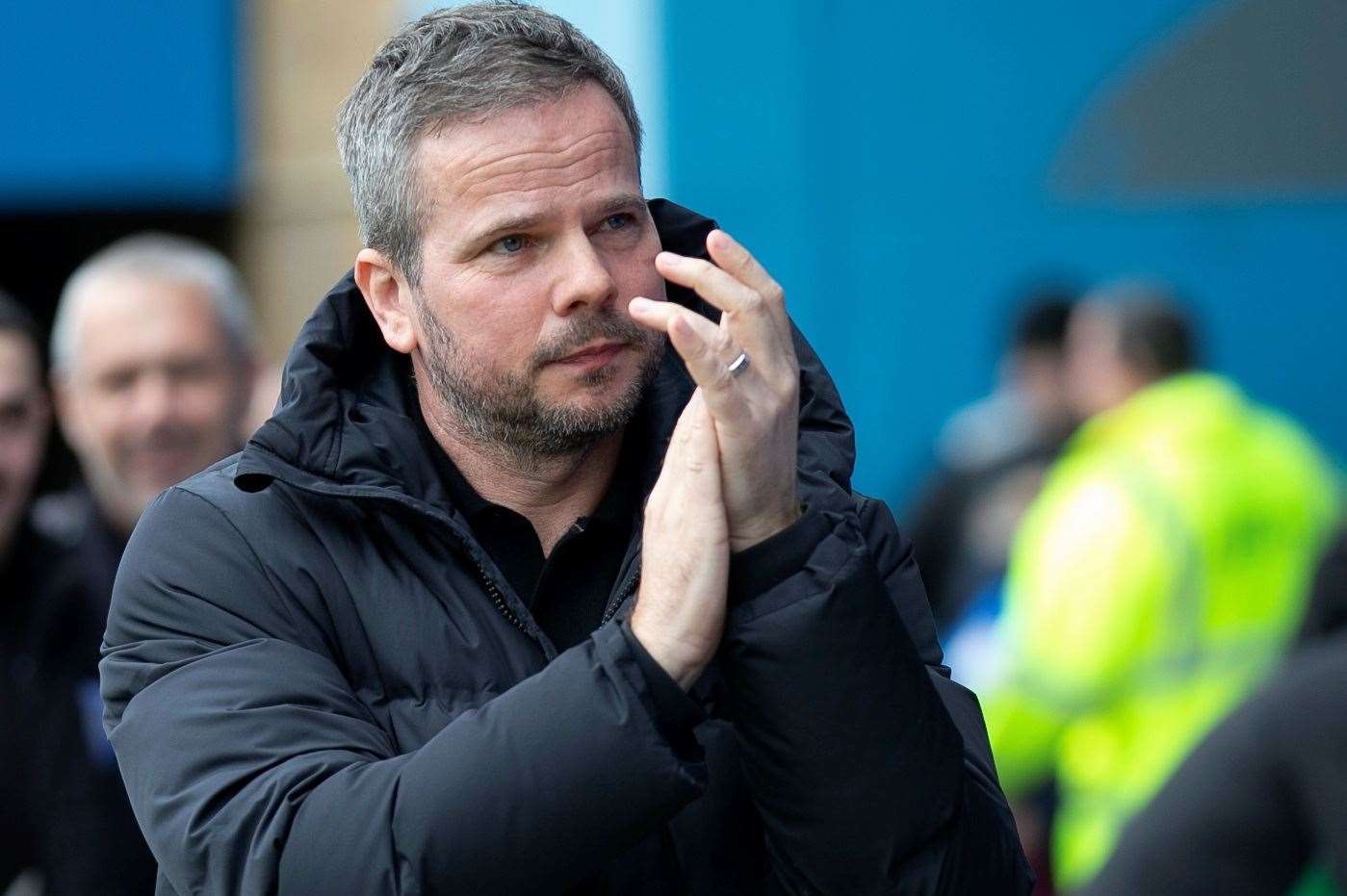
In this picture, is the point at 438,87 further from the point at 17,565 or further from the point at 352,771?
the point at 17,565

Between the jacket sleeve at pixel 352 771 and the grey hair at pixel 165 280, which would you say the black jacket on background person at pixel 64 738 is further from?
the jacket sleeve at pixel 352 771

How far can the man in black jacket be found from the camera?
1.88 metres

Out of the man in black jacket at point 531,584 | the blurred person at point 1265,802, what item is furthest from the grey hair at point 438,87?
the blurred person at point 1265,802

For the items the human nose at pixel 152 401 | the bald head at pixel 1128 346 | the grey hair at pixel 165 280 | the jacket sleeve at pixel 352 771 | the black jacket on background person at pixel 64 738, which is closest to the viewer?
the jacket sleeve at pixel 352 771

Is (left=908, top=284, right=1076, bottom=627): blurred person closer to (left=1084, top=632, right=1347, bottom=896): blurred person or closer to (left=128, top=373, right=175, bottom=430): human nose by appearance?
(left=128, top=373, right=175, bottom=430): human nose

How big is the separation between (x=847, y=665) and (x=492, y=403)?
1.68 ft

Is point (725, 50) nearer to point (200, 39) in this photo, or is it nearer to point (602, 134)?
point (200, 39)

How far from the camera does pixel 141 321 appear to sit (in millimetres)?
4070

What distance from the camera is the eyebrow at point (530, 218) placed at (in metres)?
2.12

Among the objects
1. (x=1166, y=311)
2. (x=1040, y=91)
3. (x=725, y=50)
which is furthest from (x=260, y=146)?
(x=1166, y=311)

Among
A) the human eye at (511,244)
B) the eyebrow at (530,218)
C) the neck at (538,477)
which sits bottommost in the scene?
the neck at (538,477)

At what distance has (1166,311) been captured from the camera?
594cm

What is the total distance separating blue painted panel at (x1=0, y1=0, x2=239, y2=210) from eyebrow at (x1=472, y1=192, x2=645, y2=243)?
7946mm

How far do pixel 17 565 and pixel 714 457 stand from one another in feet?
8.18
